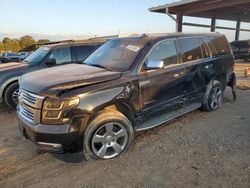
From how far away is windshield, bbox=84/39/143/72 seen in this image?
182 inches

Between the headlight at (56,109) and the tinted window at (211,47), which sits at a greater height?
the tinted window at (211,47)

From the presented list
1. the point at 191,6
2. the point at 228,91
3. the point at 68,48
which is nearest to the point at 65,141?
the point at 68,48

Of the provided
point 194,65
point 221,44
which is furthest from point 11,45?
point 194,65

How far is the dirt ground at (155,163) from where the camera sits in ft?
11.6

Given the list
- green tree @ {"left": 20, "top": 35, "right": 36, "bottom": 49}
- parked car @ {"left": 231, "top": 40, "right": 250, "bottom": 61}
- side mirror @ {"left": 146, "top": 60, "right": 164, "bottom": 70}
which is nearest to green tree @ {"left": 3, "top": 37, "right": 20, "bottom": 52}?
green tree @ {"left": 20, "top": 35, "right": 36, "bottom": 49}

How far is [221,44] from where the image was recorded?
261 inches

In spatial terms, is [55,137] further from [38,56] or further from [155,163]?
[38,56]

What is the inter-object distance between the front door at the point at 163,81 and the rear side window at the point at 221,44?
1682 mm

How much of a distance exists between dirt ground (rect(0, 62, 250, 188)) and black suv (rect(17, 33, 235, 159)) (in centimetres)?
33

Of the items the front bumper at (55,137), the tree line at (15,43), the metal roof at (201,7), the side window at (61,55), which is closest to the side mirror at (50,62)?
the side window at (61,55)

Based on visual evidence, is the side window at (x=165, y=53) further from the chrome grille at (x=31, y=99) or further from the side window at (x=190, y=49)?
the chrome grille at (x=31, y=99)

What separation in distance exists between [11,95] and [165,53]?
14.5 ft

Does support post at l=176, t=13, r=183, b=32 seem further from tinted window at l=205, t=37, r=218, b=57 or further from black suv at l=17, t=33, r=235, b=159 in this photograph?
black suv at l=17, t=33, r=235, b=159

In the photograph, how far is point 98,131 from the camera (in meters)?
3.99
